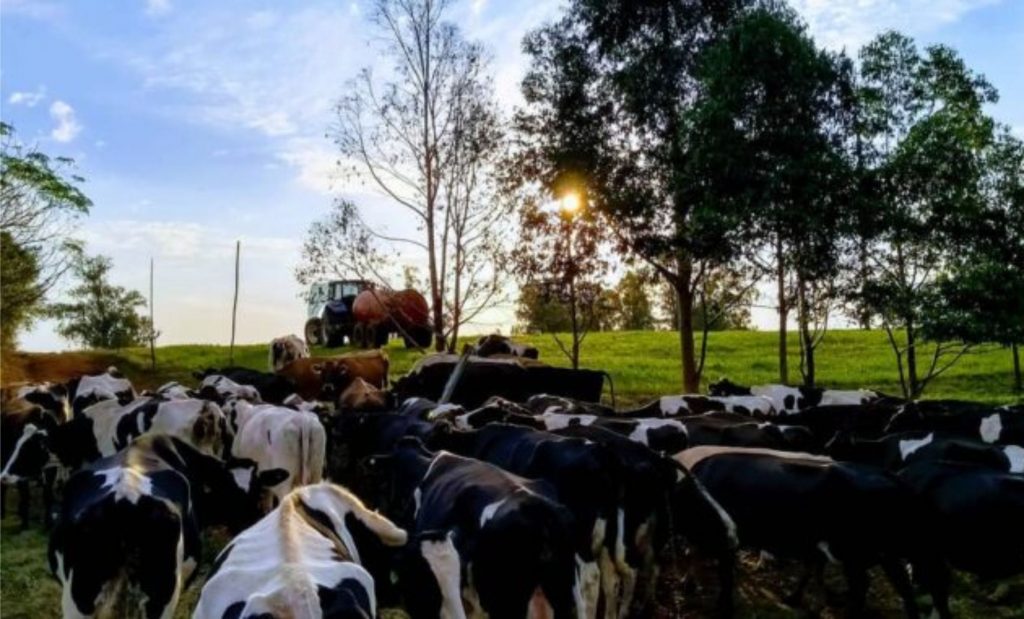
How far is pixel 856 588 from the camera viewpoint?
27.9ft

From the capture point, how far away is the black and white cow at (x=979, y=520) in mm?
8516

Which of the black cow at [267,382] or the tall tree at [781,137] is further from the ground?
the tall tree at [781,137]

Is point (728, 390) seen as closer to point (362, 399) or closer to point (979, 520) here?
point (362, 399)

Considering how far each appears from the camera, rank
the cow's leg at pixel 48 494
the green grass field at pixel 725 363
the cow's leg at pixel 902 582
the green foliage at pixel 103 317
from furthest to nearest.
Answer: the green foliage at pixel 103 317 < the green grass field at pixel 725 363 < the cow's leg at pixel 48 494 < the cow's leg at pixel 902 582

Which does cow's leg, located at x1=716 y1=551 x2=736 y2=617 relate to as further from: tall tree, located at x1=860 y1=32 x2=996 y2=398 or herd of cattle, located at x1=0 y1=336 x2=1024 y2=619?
tall tree, located at x1=860 y1=32 x2=996 y2=398

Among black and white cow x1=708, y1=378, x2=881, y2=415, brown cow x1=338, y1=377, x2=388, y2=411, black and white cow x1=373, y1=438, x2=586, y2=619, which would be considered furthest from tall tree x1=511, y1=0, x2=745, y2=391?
black and white cow x1=373, y1=438, x2=586, y2=619

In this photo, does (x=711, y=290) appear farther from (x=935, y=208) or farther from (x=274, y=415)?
(x=274, y=415)

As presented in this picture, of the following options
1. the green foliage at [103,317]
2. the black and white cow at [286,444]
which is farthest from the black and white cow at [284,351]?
the green foliage at [103,317]

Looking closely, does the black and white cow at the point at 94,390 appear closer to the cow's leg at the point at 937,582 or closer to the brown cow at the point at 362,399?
the brown cow at the point at 362,399

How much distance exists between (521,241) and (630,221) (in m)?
3.97

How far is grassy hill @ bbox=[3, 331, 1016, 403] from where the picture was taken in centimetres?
2972

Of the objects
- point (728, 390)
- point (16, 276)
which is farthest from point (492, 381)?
point (16, 276)

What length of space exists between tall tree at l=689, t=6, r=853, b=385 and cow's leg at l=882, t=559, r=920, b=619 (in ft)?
35.8

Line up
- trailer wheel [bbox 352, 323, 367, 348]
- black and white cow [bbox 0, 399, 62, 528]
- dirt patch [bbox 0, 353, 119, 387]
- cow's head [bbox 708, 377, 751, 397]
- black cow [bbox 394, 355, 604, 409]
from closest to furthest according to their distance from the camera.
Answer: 1. black and white cow [bbox 0, 399, 62, 528]
2. cow's head [bbox 708, 377, 751, 397]
3. black cow [bbox 394, 355, 604, 409]
4. dirt patch [bbox 0, 353, 119, 387]
5. trailer wheel [bbox 352, 323, 367, 348]
